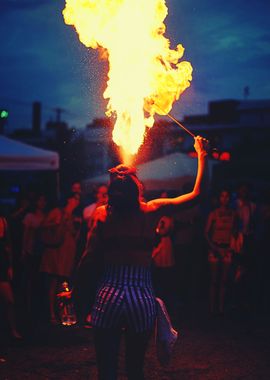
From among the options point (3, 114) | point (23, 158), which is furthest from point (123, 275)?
point (3, 114)

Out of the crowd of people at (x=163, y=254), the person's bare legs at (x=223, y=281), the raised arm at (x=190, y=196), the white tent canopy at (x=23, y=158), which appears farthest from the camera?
the white tent canopy at (x=23, y=158)

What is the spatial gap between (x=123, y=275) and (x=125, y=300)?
0.16 metres

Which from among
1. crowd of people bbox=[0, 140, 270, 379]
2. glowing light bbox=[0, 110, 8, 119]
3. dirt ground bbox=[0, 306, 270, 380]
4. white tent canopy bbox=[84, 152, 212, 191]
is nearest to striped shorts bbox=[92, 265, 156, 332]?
crowd of people bbox=[0, 140, 270, 379]

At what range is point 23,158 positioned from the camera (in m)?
10.2

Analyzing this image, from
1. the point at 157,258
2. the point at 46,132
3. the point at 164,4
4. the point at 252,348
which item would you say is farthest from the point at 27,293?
the point at 46,132

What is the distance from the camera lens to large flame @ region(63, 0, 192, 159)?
4.95 meters

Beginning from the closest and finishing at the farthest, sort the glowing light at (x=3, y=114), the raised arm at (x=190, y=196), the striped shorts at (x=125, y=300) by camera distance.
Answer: the striped shorts at (x=125, y=300) < the raised arm at (x=190, y=196) < the glowing light at (x=3, y=114)

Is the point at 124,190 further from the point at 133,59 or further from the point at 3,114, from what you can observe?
the point at 3,114

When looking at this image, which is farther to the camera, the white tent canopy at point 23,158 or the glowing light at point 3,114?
the glowing light at point 3,114

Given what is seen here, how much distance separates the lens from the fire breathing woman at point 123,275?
3.29m

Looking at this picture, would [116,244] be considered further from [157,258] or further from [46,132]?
[46,132]

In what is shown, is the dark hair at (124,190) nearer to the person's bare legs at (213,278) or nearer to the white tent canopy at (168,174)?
the person's bare legs at (213,278)

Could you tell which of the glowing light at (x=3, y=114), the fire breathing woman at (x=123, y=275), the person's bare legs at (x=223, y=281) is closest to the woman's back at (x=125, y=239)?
the fire breathing woman at (x=123, y=275)

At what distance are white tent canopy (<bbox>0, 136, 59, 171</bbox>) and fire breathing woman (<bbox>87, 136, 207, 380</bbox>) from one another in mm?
6692
